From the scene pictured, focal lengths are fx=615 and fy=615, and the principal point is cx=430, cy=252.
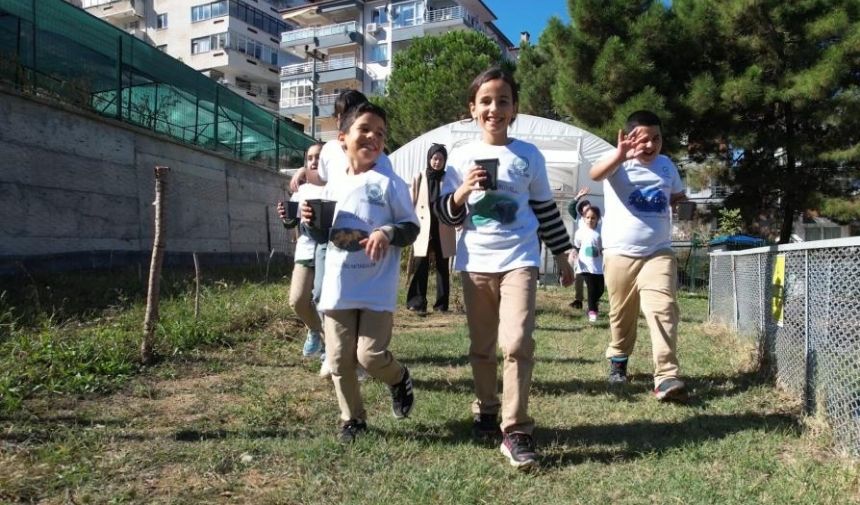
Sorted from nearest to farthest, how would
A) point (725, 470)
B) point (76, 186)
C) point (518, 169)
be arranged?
point (725, 470)
point (518, 169)
point (76, 186)

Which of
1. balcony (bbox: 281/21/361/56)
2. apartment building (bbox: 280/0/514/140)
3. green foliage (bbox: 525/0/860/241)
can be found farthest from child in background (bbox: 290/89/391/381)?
balcony (bbox: 281/21/361/56)

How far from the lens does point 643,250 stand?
4117 mm

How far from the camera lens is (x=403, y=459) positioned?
114 inches

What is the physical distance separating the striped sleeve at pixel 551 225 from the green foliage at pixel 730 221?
14.8 meters

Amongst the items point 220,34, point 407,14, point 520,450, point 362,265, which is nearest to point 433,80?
point 407,14

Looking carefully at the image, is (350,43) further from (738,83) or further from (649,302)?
(649,302)

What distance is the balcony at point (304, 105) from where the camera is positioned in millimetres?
44312

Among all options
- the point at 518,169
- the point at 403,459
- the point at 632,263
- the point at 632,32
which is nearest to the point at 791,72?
the point at 632,32

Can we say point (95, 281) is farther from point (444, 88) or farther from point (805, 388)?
point (444, 88)

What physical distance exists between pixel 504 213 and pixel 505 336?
24.3 inches

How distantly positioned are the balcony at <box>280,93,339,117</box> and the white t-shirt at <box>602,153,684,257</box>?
41679mm

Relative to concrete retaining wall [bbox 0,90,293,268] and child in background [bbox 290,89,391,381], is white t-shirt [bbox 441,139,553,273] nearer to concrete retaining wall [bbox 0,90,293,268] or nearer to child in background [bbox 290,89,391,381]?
child in background [bbox 290,89,391,381]

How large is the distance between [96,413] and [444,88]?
81.6 ft

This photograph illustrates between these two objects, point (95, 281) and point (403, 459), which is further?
point (95, 281)
